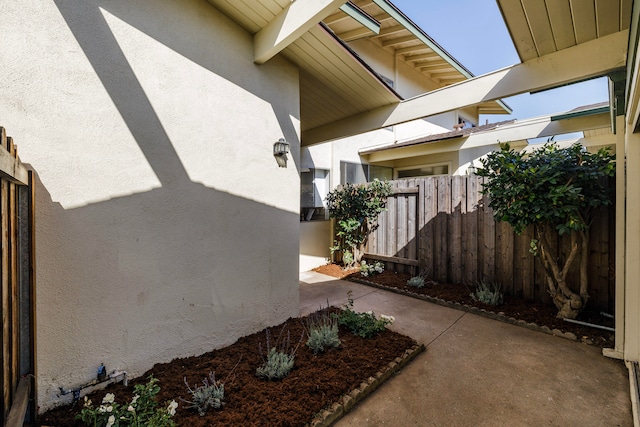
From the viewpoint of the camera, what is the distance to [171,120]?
2.74m

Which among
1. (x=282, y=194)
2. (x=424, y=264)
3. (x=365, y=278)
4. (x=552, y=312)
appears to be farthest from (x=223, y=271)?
(x=552, y=312)

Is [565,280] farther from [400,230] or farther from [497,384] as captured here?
[400,230]

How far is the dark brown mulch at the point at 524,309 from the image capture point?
3366 millimetres

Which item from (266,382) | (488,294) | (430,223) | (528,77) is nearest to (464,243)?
(430,223)

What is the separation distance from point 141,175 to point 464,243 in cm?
525

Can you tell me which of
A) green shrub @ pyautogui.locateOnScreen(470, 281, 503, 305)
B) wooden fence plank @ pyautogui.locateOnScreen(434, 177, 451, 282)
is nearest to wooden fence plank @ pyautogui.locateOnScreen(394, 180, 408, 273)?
wooden fence plank @ pyautogui.locateOnScreen(434, 177, 451, 282)

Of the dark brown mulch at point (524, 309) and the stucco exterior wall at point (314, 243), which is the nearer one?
the dark brown mulch at point (524, 309)

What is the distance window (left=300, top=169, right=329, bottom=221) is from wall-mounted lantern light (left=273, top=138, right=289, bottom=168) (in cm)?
358

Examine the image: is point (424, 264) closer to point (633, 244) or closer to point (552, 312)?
point (552, 312)

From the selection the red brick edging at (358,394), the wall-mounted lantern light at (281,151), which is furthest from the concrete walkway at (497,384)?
the wall-mounted lantern light at (281,151)

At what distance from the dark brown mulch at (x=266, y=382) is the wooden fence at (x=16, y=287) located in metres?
0.46

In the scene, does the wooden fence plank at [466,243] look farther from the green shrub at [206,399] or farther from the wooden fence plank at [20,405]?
the wooden fence plank at [20,405]

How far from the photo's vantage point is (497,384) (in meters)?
2.59

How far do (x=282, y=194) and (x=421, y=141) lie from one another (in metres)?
5.76
